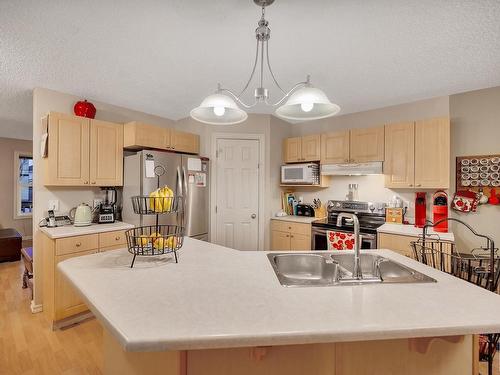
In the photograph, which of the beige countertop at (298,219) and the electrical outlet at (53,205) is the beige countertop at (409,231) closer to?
the beige countertop at (298,219)

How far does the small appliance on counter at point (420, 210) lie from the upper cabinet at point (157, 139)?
2.98 meters

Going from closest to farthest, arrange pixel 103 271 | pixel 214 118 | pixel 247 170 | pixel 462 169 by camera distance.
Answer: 1. pixel 103 271
2. pixel 214 118
3. pixel 462 169
4. pixel 247 170

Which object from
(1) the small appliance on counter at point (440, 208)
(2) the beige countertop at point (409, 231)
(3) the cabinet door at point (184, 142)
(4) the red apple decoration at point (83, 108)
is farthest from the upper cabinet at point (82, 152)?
(1) the small appliance on counter at point (440, 208)

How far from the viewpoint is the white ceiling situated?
1549 mm

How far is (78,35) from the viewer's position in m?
1.82

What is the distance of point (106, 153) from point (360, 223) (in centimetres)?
333

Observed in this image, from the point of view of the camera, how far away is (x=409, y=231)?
9.12ft

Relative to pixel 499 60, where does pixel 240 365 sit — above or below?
below

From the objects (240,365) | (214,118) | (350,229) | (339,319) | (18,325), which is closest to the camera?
(339,319)

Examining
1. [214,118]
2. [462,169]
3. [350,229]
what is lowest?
[350,229]

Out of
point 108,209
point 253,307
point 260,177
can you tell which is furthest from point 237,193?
point 253,307

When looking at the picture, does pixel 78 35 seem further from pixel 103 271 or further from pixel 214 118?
pixel 103 271

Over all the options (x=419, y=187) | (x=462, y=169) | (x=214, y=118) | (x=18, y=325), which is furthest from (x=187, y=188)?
(x=462, y=169)

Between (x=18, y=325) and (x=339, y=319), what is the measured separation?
3091mm
